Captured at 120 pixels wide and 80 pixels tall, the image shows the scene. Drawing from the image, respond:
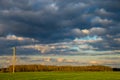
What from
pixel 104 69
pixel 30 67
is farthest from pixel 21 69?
pixel 104 69

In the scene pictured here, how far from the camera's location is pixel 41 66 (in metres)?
118

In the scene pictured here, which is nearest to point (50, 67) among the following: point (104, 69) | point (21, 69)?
point (21, 69)

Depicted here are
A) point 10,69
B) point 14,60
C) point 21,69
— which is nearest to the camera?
point 14,60

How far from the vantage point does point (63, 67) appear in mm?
117438

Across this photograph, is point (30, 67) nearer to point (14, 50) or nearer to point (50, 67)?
point (50, 67)

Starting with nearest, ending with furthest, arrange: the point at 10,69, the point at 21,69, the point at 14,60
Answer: the point at 14,60 → the point at 10,69 → the point at 21,69

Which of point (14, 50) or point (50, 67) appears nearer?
point (14, 50)

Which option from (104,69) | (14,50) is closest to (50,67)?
(104,69)

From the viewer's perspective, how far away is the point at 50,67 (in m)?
116

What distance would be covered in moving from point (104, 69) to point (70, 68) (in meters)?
13.9

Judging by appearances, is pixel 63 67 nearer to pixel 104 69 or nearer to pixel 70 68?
pixel 70 68

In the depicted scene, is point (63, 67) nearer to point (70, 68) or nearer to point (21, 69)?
point (70, 68)

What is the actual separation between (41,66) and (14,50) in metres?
47.6

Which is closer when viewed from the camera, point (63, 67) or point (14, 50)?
point (14, 50)
